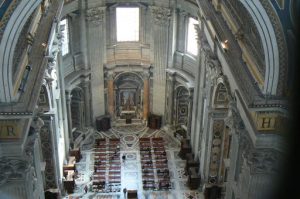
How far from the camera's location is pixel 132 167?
108 feet

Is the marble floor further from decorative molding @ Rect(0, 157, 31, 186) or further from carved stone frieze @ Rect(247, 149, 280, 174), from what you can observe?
decorative molding @ Rect(0, 157, 31, 186)

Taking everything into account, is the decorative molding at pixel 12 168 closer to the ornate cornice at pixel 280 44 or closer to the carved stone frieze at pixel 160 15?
the ornate cornice at pixel 280 44

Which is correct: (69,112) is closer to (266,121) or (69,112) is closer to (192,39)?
(192,39)

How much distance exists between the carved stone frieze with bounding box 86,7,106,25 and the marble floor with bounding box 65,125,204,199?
8026mm

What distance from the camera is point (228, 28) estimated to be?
79.9 feet

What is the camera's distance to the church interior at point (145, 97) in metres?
19.0

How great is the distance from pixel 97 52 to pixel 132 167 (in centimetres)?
821

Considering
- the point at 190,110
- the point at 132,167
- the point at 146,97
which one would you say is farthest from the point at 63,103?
the point at 190,110

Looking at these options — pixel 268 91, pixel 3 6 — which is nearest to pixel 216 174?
pixel 268 91

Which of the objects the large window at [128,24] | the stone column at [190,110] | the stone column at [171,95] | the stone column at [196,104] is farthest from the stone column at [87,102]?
the stone column at [196,104]

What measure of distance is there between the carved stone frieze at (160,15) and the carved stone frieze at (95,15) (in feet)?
10.9

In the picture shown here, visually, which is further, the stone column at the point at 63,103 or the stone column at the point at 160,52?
the stone column at the point at 160,52

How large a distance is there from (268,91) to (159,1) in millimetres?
15976

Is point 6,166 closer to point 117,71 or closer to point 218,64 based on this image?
point 218,64
